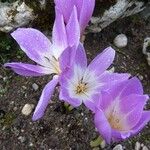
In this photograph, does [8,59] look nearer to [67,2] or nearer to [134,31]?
[134,31]

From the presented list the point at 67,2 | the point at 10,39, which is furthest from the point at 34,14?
the point at 67,2

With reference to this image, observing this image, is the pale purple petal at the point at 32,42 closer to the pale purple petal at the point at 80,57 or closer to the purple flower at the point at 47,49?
the purple flower at the point at 47,49

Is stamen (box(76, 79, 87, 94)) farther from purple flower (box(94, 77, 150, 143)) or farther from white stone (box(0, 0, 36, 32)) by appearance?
white stone (box(0, 0, 36, 32))

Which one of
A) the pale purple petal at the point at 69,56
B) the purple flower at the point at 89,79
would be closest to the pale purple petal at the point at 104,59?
the purple flower at the point at 89,79

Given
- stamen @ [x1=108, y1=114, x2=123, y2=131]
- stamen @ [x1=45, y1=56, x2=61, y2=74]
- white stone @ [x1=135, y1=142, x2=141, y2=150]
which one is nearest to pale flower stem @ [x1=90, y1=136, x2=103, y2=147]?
white stone @ [x1=135, y1=142, x2=141, y2=150]

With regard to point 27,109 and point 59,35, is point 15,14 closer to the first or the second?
point 27,109

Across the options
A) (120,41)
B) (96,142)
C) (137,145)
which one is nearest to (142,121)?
(96,142)
